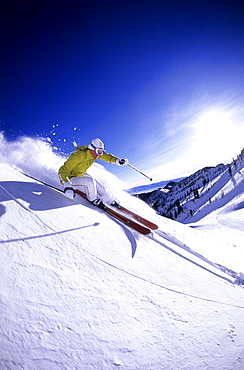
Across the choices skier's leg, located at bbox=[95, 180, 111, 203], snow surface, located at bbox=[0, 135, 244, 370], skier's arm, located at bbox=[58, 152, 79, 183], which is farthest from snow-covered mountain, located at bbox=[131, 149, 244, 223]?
snow surface, located at bbox=[0, 135, 244, 370]

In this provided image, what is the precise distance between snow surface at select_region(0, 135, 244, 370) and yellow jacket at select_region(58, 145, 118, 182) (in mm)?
1874

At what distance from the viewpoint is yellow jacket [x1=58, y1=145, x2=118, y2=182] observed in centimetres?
522

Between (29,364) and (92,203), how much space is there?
A: 12.7 ft

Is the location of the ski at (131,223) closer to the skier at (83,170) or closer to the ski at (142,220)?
the ski at (142,220)

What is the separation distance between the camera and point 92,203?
514 cm

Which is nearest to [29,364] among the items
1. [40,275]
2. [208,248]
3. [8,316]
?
A: [8,316]

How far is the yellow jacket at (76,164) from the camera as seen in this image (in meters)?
5.22

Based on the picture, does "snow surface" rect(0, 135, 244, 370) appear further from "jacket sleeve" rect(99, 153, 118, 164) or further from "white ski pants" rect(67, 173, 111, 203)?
"jacket sleeve" rect(99, 153, 118, 164)

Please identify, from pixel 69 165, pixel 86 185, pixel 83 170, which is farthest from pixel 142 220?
pixel 69 165

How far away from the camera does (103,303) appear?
6.73 ft

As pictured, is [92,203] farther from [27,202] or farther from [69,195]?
[27,202]

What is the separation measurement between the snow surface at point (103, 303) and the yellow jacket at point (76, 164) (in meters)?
1.87

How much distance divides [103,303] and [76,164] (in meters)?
4.17

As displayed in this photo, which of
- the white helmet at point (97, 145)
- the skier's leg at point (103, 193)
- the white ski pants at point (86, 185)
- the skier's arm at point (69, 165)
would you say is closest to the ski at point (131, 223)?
the white ski pants at point (86, 185)
